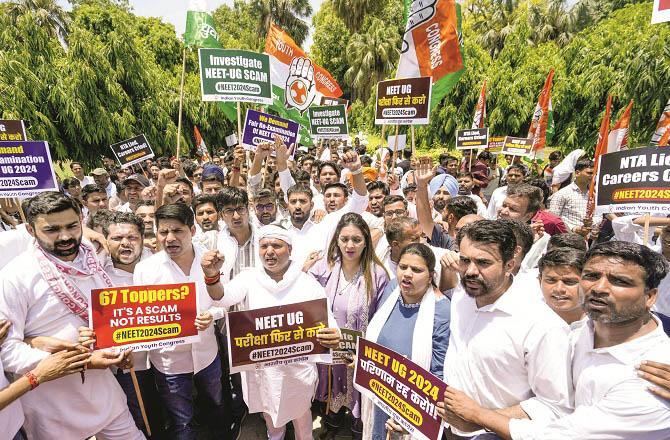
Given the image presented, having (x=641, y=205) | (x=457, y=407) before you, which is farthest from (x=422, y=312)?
(x=641, y=205)

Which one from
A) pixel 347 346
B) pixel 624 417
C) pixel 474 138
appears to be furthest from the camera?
pixel 474 138

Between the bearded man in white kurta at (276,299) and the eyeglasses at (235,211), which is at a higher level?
the eyeglasses at (235,211)

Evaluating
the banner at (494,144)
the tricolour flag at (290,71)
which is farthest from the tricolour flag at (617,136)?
the banner at (494,144)

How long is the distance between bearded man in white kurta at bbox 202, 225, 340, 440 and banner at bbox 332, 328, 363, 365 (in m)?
0.14

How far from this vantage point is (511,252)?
231 cm

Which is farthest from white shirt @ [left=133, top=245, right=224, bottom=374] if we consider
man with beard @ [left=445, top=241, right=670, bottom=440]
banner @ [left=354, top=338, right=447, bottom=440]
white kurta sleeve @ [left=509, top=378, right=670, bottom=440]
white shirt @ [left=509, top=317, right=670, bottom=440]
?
white kurta sleeve @ [left=509, top=378, right=670, bottom=440]

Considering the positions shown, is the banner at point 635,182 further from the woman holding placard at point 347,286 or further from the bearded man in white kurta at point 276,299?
the bearded man in white kurta at point 276,299

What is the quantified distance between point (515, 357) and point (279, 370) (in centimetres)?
165

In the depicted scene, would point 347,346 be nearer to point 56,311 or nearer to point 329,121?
point 56,311

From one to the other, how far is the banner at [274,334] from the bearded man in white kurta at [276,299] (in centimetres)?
19

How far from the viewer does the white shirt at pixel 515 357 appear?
2.01m

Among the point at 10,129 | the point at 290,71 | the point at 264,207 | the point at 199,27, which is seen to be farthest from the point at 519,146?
the point at 10,129

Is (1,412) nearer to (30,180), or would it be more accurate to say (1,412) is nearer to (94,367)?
(94,367)

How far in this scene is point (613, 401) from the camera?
5.72 feet
